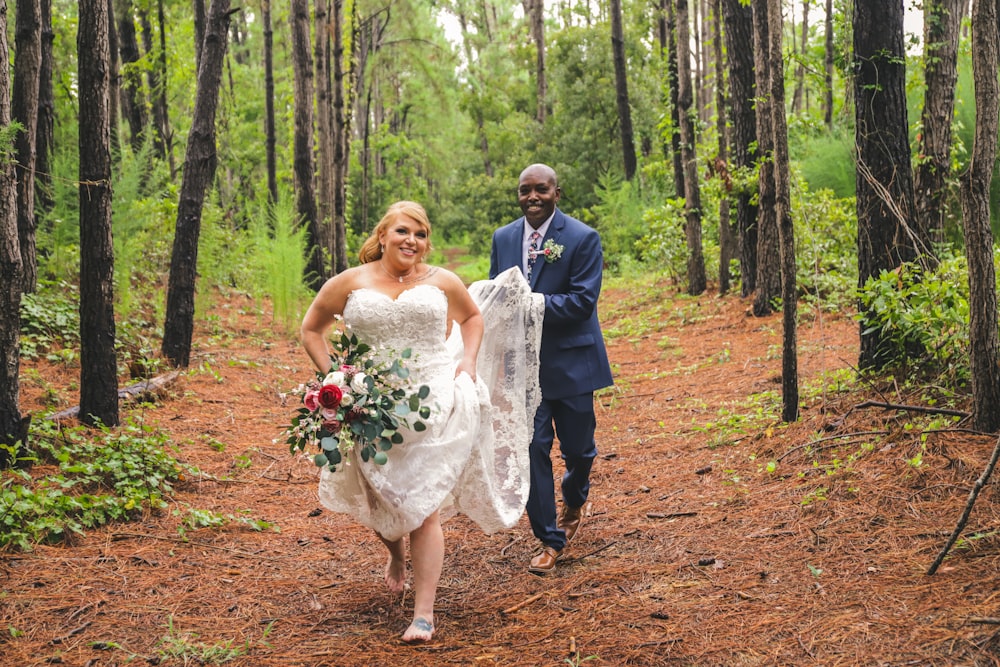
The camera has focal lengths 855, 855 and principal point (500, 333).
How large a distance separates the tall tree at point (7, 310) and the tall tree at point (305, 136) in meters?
10.6

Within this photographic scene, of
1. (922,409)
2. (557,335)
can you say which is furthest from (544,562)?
(922,409)

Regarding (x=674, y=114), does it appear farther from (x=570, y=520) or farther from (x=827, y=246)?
(x=570, y=520)

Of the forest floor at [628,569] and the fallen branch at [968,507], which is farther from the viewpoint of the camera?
the forest floor at [628,569]

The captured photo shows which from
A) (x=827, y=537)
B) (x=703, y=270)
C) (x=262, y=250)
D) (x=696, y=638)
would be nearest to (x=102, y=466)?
(x=696, y=638)

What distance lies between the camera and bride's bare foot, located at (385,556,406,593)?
4.78 m

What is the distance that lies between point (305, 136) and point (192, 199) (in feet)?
23.5

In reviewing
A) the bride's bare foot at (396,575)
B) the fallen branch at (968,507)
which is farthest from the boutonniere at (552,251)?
the fallen branch at (968,507)

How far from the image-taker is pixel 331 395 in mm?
4105

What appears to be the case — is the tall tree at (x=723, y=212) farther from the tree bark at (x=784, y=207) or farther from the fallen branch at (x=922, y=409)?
the fallen branch at (x=922, y=409)

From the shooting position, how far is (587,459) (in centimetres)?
546

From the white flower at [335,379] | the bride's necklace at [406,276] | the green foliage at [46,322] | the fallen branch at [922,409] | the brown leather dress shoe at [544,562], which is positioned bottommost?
the brown leather dress shoe at [544,562]

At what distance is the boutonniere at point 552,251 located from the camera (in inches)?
207

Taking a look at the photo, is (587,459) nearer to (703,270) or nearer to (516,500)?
(516,500)

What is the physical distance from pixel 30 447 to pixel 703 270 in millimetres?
12407
